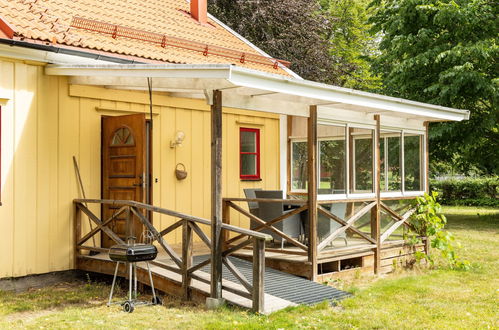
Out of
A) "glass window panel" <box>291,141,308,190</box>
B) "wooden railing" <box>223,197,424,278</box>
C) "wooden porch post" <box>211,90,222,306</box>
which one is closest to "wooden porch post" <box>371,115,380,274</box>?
"wooden railing" <box>223,197,424,278</box>

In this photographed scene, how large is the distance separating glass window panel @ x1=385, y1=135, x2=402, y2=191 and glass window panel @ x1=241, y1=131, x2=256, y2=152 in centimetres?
276

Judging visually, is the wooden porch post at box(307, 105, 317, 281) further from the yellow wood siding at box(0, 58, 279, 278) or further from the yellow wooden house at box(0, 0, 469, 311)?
the yellow wood siding at box(0, 58, 279, 278)

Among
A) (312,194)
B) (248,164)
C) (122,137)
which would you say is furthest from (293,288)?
(248,164)

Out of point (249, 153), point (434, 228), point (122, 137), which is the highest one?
point (122, 137)

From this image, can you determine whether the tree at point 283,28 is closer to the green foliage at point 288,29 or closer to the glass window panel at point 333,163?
the green foliage at point 288,29

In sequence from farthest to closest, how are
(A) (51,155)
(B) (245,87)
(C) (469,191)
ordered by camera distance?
(C) (469,191)
(A) (51,155)
(B) (245,87)

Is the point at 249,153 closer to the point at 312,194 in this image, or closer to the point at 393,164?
the point at 393,164

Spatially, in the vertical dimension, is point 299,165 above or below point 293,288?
above

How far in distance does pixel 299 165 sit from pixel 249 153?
1.02 metres

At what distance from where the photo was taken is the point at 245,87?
6973mm

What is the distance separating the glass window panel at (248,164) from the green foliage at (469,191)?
58.1ft

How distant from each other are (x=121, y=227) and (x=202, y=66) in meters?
3.37

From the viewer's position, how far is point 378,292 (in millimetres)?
7977

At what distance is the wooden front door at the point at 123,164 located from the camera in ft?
27.9
